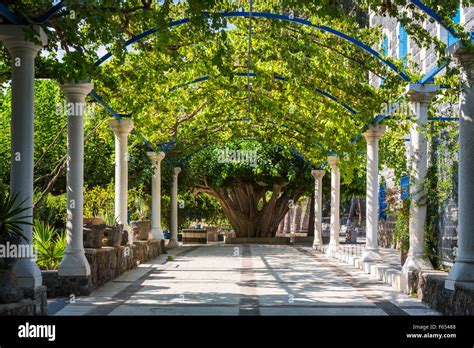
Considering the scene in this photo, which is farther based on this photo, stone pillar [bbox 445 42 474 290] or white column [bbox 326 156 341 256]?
white column [bbox 326 156 341 256]

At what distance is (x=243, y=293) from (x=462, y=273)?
11.7ft

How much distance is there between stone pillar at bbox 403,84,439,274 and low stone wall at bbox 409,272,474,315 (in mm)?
316

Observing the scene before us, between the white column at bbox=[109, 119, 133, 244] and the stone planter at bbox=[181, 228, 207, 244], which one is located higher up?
the white column at bbox=[109, 119, 133, 244]

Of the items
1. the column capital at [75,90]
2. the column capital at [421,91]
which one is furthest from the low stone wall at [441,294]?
the column capital at [75,90]

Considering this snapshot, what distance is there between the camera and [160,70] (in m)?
13.3

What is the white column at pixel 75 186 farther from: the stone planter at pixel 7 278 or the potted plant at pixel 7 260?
the stone planter at pixel 7 278

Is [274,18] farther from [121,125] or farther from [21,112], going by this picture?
[121,125]

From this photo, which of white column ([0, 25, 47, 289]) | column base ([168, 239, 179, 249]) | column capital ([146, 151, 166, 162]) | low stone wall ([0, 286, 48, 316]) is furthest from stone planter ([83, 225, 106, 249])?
column base ([168, 239, 179, 249])

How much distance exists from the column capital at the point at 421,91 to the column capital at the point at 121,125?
21.1ft

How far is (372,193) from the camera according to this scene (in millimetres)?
15125

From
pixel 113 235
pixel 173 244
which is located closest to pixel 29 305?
pixel 113 235

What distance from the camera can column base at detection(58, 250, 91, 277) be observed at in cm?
1007

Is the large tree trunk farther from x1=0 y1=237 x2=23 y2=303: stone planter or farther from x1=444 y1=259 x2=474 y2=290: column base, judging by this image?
x1=0 y1=237 x2=23 y2=303: stone planter

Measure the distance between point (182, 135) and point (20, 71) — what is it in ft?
42.8
